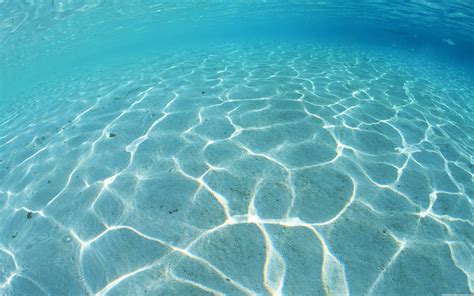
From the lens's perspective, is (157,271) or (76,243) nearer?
(157,271)

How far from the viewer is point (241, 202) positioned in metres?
4.11

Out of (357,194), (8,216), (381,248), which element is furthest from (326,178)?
(8,216)

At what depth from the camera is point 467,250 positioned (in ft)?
12.3

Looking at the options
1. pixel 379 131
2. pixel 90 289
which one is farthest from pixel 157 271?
pixel 379 131

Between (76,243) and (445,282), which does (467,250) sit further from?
(76,243)

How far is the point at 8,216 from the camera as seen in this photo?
4.66m

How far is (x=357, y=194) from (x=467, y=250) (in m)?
1.54

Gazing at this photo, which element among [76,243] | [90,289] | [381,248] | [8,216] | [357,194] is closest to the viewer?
[90,289]

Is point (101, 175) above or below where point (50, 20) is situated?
above

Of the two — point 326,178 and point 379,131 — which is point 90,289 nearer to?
point 326,178

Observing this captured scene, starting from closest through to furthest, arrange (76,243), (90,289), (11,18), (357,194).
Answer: (90,289)
(76,243)
(357,194)
(11,18)

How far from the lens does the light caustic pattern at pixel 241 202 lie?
3322 millimetres

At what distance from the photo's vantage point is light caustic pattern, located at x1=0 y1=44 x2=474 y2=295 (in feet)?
10.9

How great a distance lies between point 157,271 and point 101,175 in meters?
2.44
